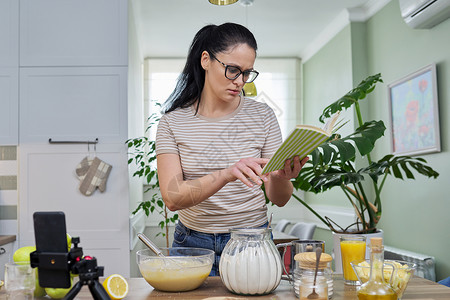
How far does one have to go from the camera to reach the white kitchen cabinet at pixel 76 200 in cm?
332

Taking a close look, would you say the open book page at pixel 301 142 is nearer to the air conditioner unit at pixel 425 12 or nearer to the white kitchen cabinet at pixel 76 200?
the white kitchen cabinet at pixel 76 200

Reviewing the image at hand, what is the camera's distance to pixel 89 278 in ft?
2.78

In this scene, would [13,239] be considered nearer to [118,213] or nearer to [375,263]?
[118,213]

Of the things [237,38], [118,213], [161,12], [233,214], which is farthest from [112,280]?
[161,12]

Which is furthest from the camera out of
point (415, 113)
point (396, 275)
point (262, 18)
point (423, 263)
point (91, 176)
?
point (262, 18)

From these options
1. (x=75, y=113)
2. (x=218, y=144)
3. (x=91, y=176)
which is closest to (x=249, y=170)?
(x=218, y=144)

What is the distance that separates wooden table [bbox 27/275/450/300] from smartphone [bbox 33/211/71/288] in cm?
27

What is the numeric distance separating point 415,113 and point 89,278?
139 inches

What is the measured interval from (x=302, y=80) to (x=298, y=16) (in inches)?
66.9

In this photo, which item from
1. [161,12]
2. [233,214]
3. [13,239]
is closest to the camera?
[233,214]

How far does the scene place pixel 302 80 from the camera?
6680mm

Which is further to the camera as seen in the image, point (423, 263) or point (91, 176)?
point (423, 263)

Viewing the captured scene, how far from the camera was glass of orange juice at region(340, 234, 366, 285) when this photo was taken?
3.99ft

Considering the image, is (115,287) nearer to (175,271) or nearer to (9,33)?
(175,271)
